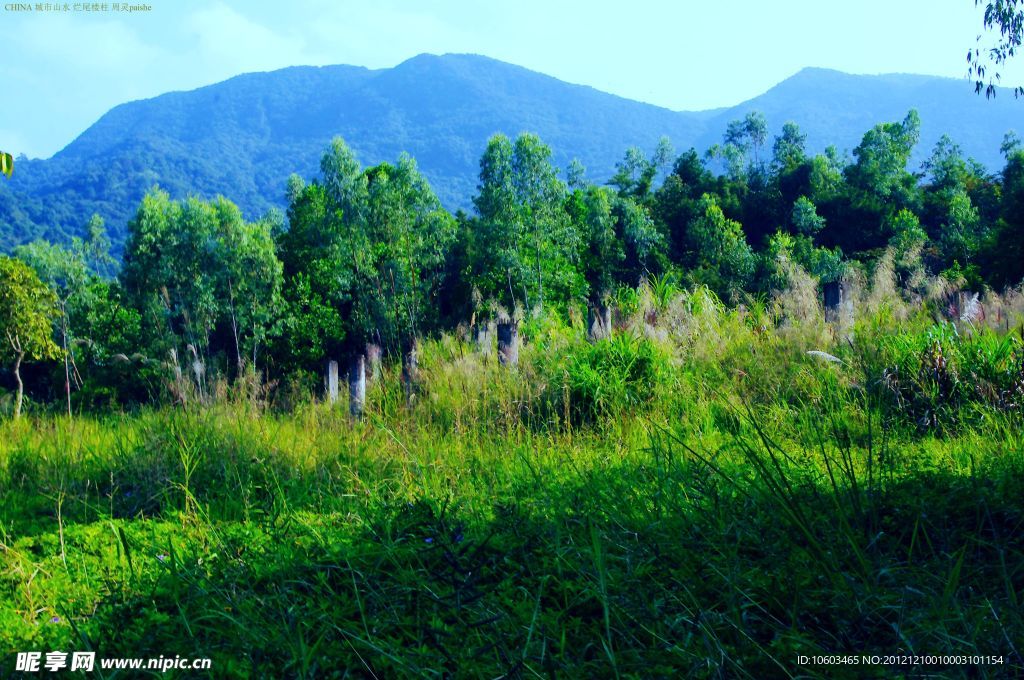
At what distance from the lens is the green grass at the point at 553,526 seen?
1.83 meters

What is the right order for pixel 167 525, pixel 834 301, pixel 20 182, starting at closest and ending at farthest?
pixel 167 525, pixel 834 301, pixel 20 182

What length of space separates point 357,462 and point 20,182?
236685mm

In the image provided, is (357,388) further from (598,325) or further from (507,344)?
(598,325)

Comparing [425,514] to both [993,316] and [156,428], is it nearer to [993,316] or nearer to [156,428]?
[156,428]

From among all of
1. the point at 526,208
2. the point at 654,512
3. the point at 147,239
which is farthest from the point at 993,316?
the point at 147,239

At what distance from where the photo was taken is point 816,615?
→ 6.32ft

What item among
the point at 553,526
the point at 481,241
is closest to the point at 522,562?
the point at 553,526

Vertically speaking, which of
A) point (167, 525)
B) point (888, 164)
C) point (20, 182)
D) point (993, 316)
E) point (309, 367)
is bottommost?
point (309, 367)

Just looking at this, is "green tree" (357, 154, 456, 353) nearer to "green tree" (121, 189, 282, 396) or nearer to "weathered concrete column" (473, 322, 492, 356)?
"green tree" (121, 189, 282, 396)

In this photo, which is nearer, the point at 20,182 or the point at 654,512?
the point at 654,512

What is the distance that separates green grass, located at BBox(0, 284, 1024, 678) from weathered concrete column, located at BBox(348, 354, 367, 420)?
0.39 ft

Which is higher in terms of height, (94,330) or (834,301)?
(834,301)

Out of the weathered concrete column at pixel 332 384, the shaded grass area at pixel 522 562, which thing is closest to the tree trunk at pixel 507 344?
the weathered concrete column at pixel 332 384

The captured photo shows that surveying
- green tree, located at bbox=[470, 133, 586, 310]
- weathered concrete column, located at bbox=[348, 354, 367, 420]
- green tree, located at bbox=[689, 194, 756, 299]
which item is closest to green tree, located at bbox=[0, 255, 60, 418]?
weathered concrete column, located at bbox=[348, 354, 367, 420]
